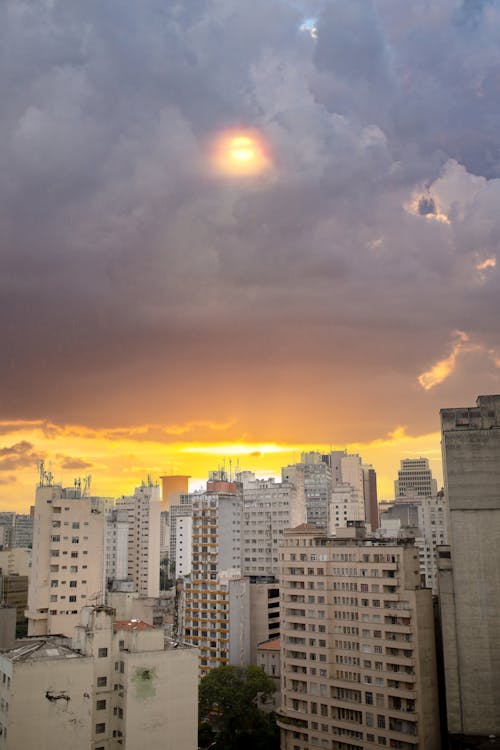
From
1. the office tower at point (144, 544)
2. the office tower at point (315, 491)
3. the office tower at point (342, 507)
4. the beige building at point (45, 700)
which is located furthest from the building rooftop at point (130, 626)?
the office tower at point (315, 491)

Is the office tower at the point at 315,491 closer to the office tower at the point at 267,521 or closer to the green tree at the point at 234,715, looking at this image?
the office tower at the point at 267,521

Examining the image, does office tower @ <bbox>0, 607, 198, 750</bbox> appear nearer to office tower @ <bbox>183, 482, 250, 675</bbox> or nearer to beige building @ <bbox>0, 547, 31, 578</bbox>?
A: office tower @ <bbox>183, 482, 250, 675</bbox>

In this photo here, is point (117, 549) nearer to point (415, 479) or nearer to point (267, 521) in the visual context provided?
point (267, 521)

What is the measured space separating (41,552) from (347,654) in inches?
1254

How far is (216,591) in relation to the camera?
69.1m

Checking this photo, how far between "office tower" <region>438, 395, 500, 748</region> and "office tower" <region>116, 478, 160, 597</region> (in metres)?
82.7

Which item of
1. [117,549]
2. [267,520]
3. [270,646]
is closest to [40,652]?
[270,646]

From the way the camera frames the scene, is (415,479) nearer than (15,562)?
No

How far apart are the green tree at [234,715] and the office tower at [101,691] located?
14451 millimetres

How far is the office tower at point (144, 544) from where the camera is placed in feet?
402

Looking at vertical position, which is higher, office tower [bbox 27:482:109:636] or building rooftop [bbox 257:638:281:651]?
office tower [bbox 27:482:109:636]

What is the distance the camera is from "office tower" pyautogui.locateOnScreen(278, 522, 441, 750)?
4638 centimetres

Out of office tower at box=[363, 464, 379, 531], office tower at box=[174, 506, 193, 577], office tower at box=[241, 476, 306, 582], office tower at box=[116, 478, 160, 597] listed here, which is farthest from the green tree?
office tower at box=[363, 464, 379, 531]

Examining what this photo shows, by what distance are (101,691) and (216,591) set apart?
30.3 m
